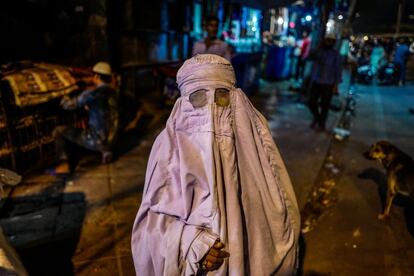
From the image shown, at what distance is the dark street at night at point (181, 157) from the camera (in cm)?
171

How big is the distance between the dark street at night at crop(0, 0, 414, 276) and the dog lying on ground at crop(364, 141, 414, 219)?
0.06 feet

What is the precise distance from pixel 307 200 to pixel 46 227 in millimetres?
3480

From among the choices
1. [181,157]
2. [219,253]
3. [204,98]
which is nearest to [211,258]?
[219,253]

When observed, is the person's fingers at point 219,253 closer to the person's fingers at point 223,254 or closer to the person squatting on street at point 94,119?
the person's fingers at point 223,254

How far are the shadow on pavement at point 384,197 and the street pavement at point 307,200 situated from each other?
0.04ft

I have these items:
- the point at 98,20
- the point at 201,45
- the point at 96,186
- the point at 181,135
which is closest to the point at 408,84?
the point at 201,45

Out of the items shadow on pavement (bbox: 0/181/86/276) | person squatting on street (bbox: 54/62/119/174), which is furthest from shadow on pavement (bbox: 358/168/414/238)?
person squatting on street (bbox: 54/62/119/174)

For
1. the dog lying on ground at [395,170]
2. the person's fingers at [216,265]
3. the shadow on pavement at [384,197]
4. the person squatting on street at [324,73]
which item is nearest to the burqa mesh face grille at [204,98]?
the person's fingers at [216,265]

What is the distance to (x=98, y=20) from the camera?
7.56 m

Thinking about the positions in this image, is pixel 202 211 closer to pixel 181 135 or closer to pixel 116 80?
pixel 181 135

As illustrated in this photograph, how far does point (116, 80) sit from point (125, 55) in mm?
2297

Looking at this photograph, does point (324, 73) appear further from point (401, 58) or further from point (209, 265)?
point (401, 58)

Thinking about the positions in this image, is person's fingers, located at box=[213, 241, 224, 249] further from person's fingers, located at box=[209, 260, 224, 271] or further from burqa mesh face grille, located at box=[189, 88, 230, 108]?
burqa mesh face grille, located at box=[189, 88, 230, 108]

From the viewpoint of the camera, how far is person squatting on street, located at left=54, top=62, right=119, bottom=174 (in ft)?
16.6
